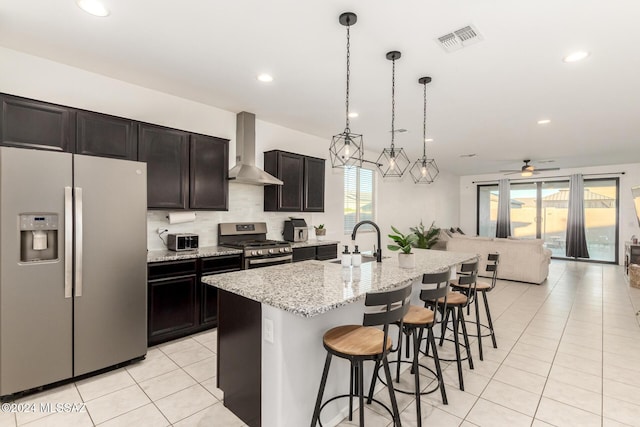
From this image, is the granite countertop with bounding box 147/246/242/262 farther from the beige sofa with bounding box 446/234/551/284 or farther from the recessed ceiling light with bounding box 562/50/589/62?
the beige sofa with bounding box 446/234/551/284

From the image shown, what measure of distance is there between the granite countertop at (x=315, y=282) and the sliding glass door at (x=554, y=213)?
8.77 metres

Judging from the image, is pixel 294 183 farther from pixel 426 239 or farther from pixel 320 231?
pixel 426 239

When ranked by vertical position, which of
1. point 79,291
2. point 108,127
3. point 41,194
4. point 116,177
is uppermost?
point 108,127

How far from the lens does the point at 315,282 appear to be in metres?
2.12

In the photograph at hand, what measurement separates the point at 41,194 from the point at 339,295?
2.35 metres

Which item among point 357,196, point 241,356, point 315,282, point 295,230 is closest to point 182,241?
point 295,230

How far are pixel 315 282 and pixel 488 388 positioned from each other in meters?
1.72

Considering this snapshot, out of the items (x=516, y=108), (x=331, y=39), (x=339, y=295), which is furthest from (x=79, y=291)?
(x=516, y=108)

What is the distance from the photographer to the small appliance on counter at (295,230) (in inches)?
198

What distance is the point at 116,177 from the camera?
9.00 feet

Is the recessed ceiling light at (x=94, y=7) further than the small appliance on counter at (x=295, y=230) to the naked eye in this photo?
No

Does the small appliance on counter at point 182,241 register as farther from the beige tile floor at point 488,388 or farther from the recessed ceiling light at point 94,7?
the recessed ceiling light at point 94,7

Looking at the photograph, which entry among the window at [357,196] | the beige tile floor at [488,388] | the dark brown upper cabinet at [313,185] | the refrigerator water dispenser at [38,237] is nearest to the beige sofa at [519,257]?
the beige tile floor at [488,388]

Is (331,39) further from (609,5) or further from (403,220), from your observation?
(403,220)
